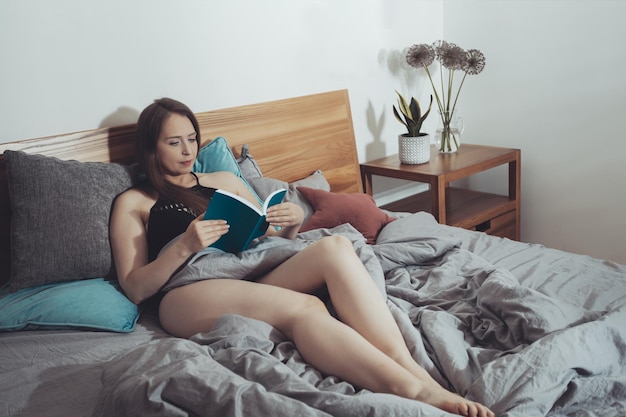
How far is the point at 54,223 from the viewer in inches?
68.7

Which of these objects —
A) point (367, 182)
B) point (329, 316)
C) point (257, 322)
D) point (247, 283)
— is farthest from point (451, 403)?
point (367, 182)

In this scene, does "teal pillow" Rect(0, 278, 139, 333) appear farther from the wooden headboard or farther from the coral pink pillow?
the coral pink pillow

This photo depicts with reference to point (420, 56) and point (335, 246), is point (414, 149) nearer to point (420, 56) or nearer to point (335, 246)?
point (420, 56)

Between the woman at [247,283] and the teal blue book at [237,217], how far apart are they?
4cm

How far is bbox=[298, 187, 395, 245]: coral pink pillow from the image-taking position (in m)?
2.23

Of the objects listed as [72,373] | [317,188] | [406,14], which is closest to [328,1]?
[406,14]

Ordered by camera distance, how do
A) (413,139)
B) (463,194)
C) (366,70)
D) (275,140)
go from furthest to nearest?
1. (463,194)
2. (366,70)
3. (413,139)
4. (275,140)

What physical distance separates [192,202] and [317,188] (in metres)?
0.74

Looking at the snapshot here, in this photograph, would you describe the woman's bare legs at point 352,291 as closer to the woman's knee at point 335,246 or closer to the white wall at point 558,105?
the woman's knee at point 335,246

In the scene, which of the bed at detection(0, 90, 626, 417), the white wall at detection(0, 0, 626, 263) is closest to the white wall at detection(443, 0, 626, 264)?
the white wall at detection(0, 0, 626, 263)

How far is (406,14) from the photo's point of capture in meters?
3.14

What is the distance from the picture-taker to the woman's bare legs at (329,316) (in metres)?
1.26

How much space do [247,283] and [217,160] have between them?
2.33ft

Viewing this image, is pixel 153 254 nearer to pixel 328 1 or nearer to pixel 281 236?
pixel 281 236
